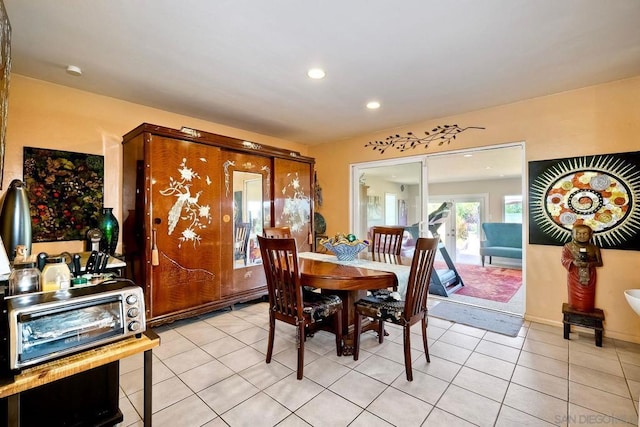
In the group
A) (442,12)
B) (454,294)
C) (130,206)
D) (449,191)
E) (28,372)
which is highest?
(442,12)

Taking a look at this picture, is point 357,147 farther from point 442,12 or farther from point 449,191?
point 449,191

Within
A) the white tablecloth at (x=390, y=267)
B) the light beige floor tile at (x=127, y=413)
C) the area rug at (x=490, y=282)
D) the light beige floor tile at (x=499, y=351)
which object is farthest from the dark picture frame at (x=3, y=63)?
the area rug at (x=490, y=282)

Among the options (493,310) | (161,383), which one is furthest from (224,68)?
(493,310)

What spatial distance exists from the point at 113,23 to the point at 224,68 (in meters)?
0.80

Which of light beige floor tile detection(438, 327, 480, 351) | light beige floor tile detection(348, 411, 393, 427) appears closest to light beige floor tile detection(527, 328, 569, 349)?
light beige floor tile detection(438, 327, 480, 351)

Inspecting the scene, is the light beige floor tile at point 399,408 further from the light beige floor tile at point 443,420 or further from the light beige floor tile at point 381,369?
the light beige floor tile at point 381,369

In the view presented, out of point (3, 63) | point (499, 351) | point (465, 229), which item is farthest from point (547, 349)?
point (465, 229)

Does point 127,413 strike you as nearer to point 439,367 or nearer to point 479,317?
point 439,367

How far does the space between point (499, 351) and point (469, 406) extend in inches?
37.7

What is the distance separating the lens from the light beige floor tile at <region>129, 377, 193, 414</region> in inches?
70.0

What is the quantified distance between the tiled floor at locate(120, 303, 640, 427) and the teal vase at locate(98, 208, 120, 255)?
1060 millimetres

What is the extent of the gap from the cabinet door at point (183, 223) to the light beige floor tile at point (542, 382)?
2.90 m

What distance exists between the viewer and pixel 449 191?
800 centimetres

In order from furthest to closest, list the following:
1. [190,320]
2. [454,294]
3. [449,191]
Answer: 1. [449,191]
2. [454,294]
3. [190,320]
